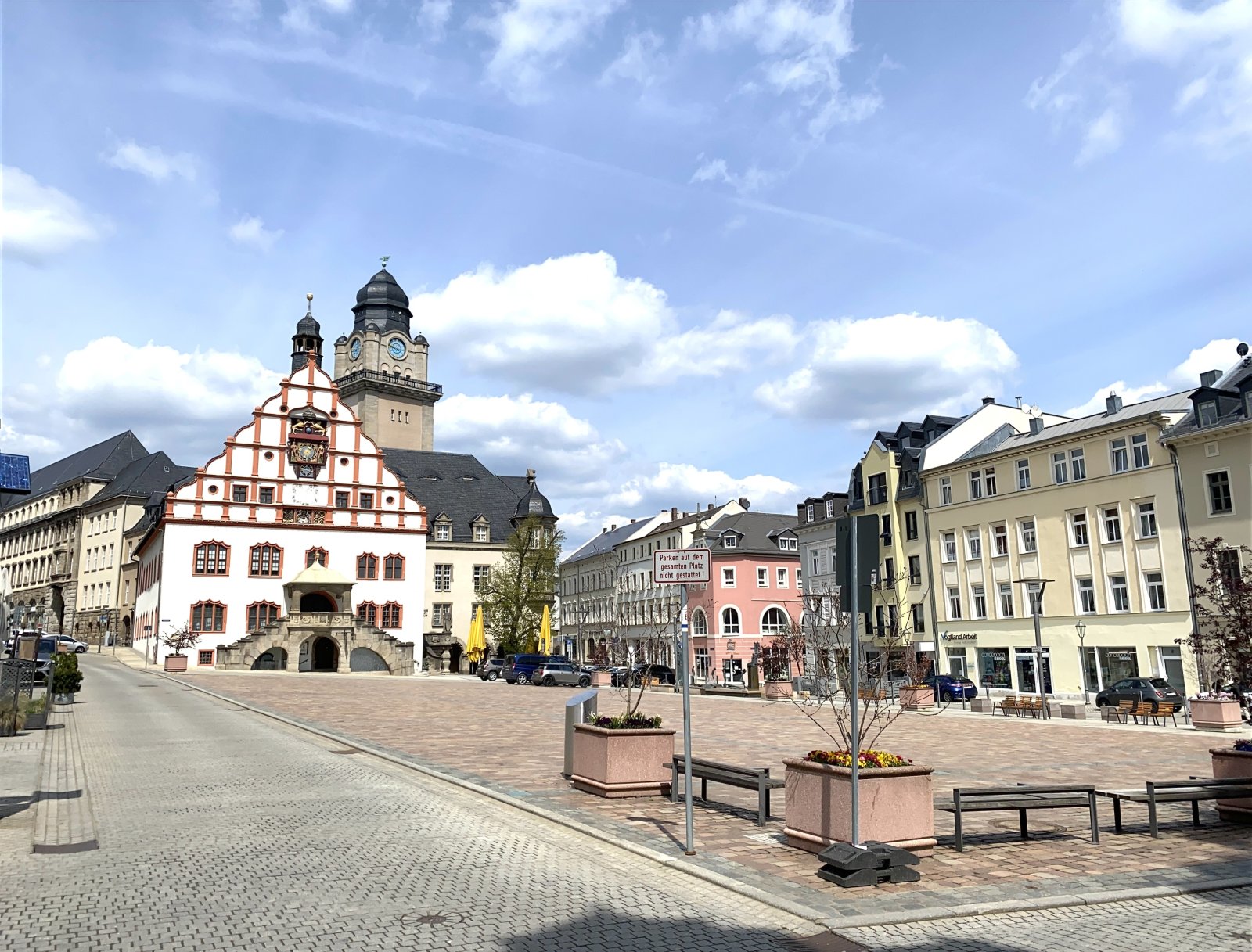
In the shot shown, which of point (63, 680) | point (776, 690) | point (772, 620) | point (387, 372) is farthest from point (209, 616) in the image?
point (387, 372)

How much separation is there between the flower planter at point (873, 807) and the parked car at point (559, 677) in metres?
41.9

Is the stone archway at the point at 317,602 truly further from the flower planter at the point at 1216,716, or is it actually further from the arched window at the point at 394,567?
the flower planter at the point at 1216,716

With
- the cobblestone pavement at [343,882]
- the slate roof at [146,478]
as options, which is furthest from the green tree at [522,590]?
the cobblestone pavement at [343,882]

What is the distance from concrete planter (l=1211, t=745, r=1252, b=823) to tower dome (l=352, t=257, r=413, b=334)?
95483mm

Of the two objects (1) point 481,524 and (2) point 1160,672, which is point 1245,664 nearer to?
(2) point 1160,672

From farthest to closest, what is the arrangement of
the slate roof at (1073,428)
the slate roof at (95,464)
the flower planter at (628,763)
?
1. the slate roof at (95,464)
2. the slate roof at (1073,428)
3. the flower planter at (628,763)

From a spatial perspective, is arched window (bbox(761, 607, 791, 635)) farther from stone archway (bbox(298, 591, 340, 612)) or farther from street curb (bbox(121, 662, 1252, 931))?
street curb (bbox(121, 662, 1252, 931))

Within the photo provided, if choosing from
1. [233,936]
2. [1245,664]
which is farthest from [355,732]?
[1245,664]

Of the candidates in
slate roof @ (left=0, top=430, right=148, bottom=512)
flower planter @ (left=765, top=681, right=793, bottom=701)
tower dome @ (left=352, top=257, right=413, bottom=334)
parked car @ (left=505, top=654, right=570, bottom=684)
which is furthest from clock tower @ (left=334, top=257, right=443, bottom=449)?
flower planter @ (left=765, top=681, right=793, bottom=701)

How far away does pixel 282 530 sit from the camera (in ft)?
207

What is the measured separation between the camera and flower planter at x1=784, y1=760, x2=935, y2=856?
8.90 meters

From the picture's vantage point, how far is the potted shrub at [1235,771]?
36.6 ft

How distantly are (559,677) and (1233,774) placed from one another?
4218cm

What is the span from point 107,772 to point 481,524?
67025 mm
